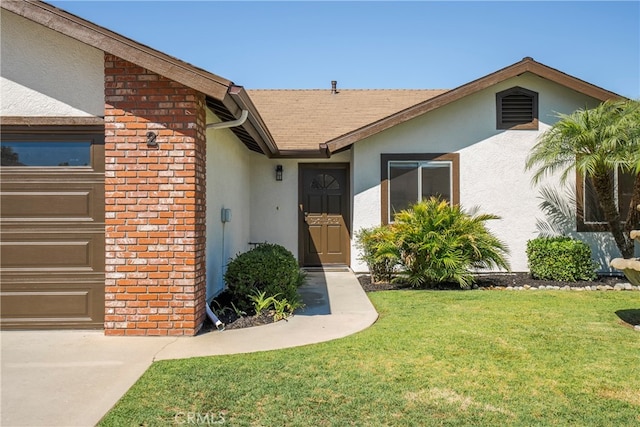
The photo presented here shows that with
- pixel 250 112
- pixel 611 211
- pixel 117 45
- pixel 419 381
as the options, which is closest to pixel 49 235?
pixel 117 45

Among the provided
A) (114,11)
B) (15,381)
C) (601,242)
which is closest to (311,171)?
(114,11)

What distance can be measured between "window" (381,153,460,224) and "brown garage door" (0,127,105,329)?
603cm

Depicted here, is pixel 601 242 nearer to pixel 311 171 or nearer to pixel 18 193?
pixel 311 171

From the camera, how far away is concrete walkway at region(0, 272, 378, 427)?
3346 mm

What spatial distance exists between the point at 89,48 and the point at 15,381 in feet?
11.5

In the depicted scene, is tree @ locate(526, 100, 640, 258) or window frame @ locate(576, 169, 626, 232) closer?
tree @ locate(526, 100, 640, 258)

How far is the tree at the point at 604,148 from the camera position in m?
8.18

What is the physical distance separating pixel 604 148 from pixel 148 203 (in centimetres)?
770

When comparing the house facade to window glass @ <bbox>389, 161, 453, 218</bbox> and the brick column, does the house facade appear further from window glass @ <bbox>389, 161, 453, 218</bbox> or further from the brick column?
window glass @ <bbox>389, 161, 453, 218</bbox>

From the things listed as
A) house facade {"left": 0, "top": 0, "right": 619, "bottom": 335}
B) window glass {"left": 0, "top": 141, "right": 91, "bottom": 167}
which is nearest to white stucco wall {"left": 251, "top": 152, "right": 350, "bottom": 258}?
house facade {"left": 0, "top": 0, "right": 619, "bottom": 335}

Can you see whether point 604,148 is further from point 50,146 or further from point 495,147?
point 50,146

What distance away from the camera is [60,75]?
5.26m

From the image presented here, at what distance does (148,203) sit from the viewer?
5172 mm

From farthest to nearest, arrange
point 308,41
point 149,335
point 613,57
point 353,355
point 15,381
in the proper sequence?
point 308,41 < point 613,57 < point 149,335 < point 353,355 < point 15,381
